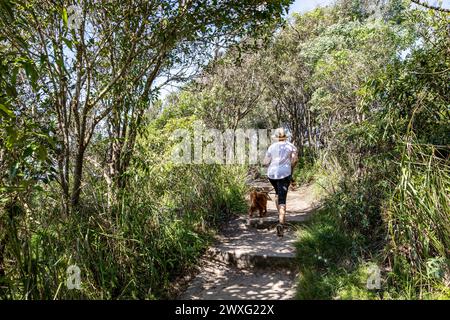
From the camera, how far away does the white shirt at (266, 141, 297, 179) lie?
5098 mm

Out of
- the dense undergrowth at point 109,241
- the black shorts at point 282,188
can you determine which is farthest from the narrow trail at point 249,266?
the black shorts at point 282,188

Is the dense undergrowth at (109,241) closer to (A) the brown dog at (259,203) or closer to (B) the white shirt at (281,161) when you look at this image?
(A) the brown dog at (259,203)

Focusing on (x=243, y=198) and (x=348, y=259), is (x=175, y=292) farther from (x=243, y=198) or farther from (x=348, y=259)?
(x=243, y=198)

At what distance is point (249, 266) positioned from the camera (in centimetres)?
434

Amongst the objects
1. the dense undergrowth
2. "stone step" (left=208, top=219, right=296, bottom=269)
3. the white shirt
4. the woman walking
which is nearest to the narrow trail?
"stone step" (left=208, top=219, right=296, bottom=269)

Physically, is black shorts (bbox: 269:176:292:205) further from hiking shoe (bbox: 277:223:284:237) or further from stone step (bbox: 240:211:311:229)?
stone step (bbox: 240:211:311:229)

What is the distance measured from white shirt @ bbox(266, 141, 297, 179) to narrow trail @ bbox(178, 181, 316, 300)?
949 mm

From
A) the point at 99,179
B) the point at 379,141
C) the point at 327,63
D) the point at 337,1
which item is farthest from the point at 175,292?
the point at 337,1

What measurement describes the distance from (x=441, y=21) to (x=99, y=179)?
4.68m

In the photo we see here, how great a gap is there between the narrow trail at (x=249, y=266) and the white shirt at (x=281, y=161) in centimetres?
95

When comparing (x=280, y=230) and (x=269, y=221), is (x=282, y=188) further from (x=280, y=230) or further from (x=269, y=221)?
(x=269, y=221)

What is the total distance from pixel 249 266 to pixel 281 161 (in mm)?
1766

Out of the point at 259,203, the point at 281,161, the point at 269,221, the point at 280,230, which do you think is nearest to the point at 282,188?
the point at 281,161
